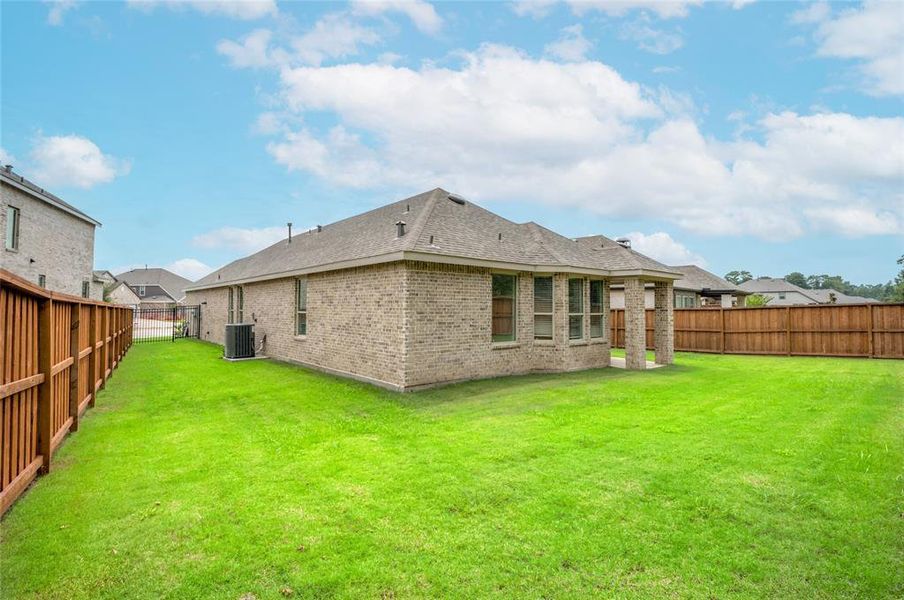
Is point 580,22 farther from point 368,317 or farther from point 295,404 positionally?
point 295,404

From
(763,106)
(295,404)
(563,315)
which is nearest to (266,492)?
(295,404)

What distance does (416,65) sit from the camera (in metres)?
12.2

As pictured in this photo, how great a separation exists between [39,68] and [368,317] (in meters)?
8.46

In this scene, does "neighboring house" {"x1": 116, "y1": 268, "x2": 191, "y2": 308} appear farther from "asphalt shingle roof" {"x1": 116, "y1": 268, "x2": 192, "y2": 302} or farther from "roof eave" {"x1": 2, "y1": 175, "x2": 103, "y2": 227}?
"roof eave" {"x1": 2, "y1": 175, "x2": 103, "y2": 227}

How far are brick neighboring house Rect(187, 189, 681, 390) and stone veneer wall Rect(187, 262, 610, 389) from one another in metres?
0.03

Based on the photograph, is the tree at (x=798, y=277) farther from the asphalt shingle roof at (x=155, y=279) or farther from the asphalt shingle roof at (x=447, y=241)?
the asphalt shingle roof at (x=155, y=279)

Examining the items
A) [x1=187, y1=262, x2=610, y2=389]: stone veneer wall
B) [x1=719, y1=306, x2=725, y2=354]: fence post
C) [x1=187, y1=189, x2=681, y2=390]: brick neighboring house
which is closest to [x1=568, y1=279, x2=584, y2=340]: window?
[x1=187, y1=189, x2=681, y2=390]: brick neighboring house

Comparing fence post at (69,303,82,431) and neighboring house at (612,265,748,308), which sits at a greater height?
neighboring house at (612,265,748,308)

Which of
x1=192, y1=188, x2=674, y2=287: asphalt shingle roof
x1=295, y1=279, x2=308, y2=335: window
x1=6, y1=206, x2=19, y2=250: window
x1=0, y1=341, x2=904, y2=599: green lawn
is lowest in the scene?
x1=0, y1=341, x2=904, y2=599: green lawn

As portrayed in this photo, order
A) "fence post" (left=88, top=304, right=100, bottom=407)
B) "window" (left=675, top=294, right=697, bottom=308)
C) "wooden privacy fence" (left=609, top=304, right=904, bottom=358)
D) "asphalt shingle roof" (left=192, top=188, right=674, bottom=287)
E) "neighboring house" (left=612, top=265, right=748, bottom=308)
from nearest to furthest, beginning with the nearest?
"fence post" (left=88, top=304, right=100, bottom=407) < "asphalt shingle roof" (left=192, top=188, right=674, bottom=287) < "wooden privacy fence" (left=609, top=304, right=904, bottom=358) < "window" (left=675, top=294, right=697, bottom=308) < "neighboring house" (left=612, top=265, right=748, bottom=308)

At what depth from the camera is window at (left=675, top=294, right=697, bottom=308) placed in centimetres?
2765

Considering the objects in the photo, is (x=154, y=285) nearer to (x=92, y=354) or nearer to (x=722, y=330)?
(x=92, y=354)

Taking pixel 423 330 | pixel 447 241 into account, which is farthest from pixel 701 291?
pixel 423 330

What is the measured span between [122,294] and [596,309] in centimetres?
6579
